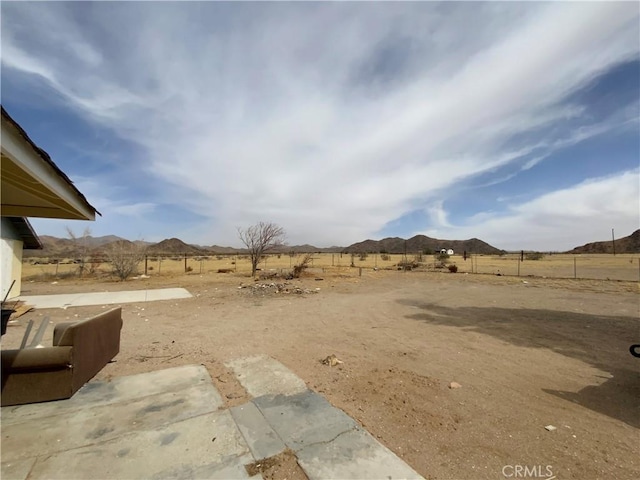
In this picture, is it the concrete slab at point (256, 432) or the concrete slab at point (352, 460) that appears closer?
the concrete slab at point (352, 460)

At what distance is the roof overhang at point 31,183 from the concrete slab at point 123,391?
2227mm

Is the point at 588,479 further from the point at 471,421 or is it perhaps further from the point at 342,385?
the point at 342,385

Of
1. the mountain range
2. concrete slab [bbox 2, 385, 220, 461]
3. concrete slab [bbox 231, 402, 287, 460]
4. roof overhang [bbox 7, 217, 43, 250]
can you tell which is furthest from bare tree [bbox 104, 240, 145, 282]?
A: the mountain range

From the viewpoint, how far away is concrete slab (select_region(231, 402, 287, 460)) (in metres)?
2.95

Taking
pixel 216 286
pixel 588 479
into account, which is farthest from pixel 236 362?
pixel 216 286

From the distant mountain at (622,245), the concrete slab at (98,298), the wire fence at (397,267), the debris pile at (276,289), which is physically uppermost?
the distant mountain at (622,245)

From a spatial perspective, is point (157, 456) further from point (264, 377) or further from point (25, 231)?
point (25, 231)

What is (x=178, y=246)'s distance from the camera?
140 metres

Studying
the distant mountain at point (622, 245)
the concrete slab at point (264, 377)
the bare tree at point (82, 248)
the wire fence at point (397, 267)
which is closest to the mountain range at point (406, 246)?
the distant mountain at point (622, 245)

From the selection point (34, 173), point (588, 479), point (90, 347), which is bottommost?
point (588, 479)

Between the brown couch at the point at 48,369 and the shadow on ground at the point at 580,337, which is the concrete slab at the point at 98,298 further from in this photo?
the shadow on ground at the point at 580,337

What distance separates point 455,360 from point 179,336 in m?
Answer: 5.73

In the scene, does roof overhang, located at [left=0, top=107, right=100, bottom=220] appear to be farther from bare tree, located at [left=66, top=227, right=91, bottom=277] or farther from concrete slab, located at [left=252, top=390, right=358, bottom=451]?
bare tree, located at [left=66, top=227, right=91, bottom=277]

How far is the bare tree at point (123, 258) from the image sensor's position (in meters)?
20.3
